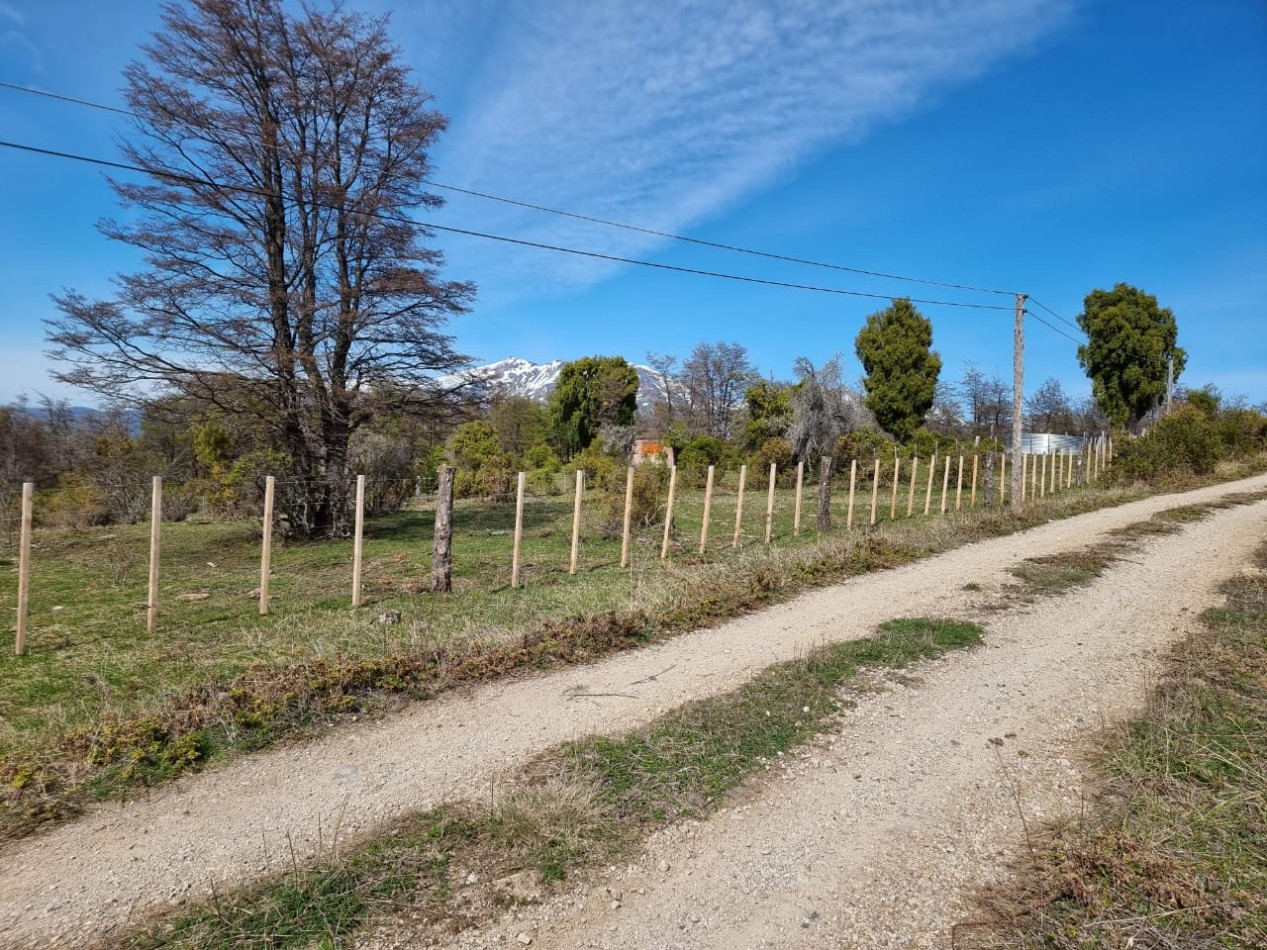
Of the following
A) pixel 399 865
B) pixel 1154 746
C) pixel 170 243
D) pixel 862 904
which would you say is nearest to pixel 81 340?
pixel 170 243

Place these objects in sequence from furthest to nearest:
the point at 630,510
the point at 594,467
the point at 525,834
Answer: the point at 594,467 < the point at 630,510 < the point at 525,834

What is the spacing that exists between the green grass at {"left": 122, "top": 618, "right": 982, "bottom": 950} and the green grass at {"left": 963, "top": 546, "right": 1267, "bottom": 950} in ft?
4.97

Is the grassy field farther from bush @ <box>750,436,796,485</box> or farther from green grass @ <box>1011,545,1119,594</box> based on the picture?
bush @ <box>750,436,796,485</box>

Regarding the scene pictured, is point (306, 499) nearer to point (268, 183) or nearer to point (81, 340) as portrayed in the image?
point (81, 340)

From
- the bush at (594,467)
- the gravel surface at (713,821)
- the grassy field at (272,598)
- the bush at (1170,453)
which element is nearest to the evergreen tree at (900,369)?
the bush at (1170,453)

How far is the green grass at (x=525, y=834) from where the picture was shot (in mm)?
2586

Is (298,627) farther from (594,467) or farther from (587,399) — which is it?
(587,399)

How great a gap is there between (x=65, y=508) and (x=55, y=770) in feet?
73.6

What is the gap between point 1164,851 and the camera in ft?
8.99

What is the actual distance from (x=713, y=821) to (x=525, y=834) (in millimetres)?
968

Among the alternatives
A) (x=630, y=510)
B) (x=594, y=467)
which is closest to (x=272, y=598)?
(x=630, y=510)

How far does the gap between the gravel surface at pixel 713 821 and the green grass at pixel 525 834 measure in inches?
7.3

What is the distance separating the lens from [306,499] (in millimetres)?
15234

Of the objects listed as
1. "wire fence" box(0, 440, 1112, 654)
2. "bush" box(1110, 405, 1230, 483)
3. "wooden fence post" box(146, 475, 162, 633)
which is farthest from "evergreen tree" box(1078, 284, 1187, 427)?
"wooden fence post" box(146, 475, 162, 633)
